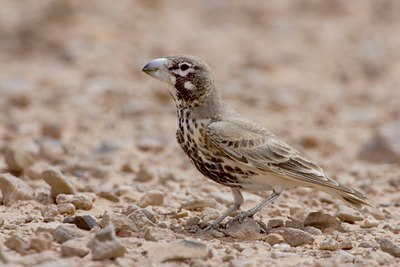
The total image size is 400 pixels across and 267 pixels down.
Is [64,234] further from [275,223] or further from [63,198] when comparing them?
[275,223]

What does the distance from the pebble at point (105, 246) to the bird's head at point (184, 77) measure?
1686 millimetres

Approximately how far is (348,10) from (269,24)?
1891mm

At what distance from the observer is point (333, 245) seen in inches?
234

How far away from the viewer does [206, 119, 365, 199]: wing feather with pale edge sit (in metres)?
6.43

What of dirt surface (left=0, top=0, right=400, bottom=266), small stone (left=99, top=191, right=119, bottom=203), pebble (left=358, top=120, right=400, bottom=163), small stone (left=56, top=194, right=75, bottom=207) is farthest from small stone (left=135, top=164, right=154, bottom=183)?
pebble (left=358, top=120, right=400, bottom=163)

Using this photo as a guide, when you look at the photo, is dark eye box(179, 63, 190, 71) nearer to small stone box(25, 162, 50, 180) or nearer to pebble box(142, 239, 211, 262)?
pebble box(142, 239, 211, 262)

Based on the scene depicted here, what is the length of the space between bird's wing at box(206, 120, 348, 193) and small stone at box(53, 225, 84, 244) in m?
1.27

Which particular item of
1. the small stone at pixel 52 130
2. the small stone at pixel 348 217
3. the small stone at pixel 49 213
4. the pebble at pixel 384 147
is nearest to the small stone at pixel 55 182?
the small stone at pixel 49 213

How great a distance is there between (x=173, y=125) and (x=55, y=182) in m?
4.02

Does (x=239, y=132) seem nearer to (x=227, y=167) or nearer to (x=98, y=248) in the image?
(x=227, y=167)

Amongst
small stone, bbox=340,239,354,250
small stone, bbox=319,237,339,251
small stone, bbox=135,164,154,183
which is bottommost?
small stone, bbox=319,237,339,251

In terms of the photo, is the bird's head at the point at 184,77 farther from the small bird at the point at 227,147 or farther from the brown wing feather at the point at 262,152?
the brown wing feather at the point at 262,152

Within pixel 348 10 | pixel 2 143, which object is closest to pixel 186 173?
pixel 2 143

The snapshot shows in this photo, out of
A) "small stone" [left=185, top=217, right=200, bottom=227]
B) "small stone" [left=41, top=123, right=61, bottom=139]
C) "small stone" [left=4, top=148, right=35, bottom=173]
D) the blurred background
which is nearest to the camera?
"small stone" [left=185, top=217, right=200, bottom=227]
